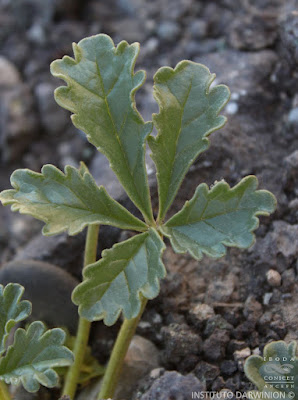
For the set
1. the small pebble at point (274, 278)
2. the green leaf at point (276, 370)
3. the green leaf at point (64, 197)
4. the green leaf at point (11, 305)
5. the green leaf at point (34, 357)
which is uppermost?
the green leaf at point (64, 197)

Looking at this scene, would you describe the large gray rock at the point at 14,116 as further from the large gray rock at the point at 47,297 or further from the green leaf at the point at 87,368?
the green leaf at the point at 87,368

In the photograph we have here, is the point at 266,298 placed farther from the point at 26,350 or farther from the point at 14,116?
the point at 14,116

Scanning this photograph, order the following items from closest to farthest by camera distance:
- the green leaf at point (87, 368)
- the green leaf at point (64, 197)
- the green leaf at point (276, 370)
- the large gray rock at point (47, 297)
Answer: the green leaf at point (276, 370) → the green leaf at point (64, 197) → the green leaf at point (87, 368) → the large gray rock at point (47, 297)

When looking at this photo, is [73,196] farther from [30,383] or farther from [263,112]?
[263,112]

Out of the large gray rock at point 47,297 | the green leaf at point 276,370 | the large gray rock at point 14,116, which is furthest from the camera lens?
the large gray rock at point 14,116

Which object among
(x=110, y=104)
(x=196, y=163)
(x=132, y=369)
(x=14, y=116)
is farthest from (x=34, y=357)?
(x=14, y=116)

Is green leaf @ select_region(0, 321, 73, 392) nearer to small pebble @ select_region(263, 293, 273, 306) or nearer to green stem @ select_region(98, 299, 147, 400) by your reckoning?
green stem @ select_region(98, 299, 147, 400)

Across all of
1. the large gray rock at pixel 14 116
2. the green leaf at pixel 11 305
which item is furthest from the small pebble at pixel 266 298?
the large gray rock at pixel 14 116

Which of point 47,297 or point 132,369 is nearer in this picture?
point 132,369
